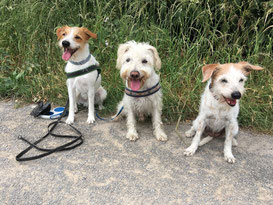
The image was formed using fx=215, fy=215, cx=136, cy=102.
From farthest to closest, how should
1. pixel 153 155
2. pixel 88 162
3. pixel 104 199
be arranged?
pixel 153 155 → pixel 88 162 → pixel 104 199

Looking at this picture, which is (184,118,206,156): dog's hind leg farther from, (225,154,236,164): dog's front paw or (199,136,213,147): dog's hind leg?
(225,154,236,164): dog's front paw

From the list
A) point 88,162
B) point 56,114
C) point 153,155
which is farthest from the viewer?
point 56,114

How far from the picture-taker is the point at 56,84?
174 inches

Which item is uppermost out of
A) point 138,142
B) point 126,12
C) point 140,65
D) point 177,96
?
point 126,12

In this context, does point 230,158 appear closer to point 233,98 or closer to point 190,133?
point 190,133

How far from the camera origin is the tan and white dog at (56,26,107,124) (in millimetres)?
3285

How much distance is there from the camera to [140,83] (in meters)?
3.01

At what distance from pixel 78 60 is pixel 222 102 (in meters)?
2.26

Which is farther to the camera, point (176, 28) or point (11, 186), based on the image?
point (176, 28)

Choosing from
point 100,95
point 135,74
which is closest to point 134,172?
point 135,74

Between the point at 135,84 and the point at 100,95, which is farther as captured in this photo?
the point at 100,95

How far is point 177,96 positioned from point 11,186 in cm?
285

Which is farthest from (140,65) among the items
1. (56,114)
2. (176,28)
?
(176,28)

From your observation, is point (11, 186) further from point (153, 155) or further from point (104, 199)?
point (153, 155)
